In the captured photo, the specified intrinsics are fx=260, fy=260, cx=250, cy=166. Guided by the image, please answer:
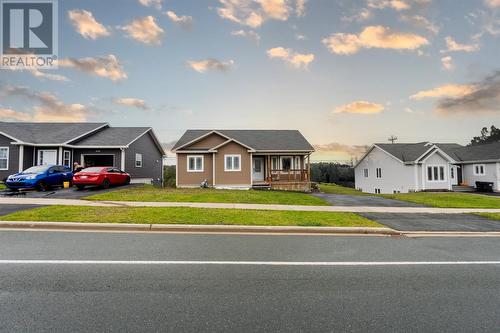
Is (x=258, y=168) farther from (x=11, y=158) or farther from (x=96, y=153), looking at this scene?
(x=11, y=158)

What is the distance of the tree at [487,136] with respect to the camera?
73.8 metres

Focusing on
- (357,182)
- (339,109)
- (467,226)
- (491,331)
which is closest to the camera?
(491,331)

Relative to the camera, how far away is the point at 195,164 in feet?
80.4

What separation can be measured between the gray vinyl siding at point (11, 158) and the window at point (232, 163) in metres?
17.9

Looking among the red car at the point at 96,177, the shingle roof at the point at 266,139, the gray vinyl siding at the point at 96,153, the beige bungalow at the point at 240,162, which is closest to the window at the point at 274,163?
the beige bungalow at the point at 240,162

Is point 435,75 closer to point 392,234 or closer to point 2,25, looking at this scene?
point 392,234

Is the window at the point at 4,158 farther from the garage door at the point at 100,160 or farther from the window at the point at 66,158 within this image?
the garage door at the point at 100,160

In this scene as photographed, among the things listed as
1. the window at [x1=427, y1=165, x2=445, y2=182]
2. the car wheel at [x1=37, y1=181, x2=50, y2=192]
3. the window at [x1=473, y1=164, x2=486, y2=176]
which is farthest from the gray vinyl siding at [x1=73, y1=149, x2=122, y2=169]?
the window at [x1=473, y1=164, x2=486, y2=176]

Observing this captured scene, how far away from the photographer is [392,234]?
28.0ft

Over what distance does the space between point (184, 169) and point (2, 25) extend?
15893 millimetres

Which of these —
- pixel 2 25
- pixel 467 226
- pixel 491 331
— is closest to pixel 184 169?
pixel 2 25

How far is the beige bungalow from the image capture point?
24141 millimetres

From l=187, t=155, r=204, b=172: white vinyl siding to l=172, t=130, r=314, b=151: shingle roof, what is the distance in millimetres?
1903

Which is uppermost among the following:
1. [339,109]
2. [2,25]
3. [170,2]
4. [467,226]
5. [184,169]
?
[170,2]
